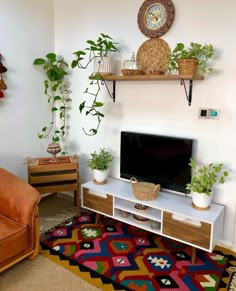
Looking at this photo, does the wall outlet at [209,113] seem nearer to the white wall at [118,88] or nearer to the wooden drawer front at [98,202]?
the white wall at [118,88]

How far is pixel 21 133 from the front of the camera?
3.03 meters

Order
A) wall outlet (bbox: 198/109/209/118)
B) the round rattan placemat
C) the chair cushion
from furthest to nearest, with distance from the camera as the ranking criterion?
the round rattan placemat
wall outlet (bbox: 198/109/209/118)
the chair cushion

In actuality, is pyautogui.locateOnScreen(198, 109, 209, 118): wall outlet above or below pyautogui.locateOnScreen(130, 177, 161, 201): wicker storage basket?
above

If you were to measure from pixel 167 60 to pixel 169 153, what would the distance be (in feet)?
2.77

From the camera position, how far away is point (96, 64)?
103 inches

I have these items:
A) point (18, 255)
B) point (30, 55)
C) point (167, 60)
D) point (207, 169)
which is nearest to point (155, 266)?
point (207, 169)

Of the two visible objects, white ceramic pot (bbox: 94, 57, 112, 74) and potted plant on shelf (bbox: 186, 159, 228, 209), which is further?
white ceramic pot (bbox: 94, 57, 112, 74)

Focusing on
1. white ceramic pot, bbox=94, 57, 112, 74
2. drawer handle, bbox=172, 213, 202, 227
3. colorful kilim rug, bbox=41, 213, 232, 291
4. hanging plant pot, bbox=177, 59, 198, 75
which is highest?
white ceramic pot, bbox=94, 57, 112, 74

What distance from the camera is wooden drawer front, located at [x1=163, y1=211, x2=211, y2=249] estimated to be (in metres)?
2.08

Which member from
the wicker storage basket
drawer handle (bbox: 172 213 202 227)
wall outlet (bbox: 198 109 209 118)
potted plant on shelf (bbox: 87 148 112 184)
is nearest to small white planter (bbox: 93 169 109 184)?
potted plant on shelf (bbox: 87 148 112 184)

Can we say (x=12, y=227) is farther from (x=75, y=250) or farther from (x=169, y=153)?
(x=169, y=153)

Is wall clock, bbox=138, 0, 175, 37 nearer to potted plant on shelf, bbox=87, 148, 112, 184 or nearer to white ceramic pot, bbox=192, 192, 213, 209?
potted plant on shelf, bbox=87, 148, 112, 184

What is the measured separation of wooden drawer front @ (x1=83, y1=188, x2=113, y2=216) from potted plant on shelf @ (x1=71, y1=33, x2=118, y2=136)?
704 mm

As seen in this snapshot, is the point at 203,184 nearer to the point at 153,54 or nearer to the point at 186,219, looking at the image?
the point at 186,219
